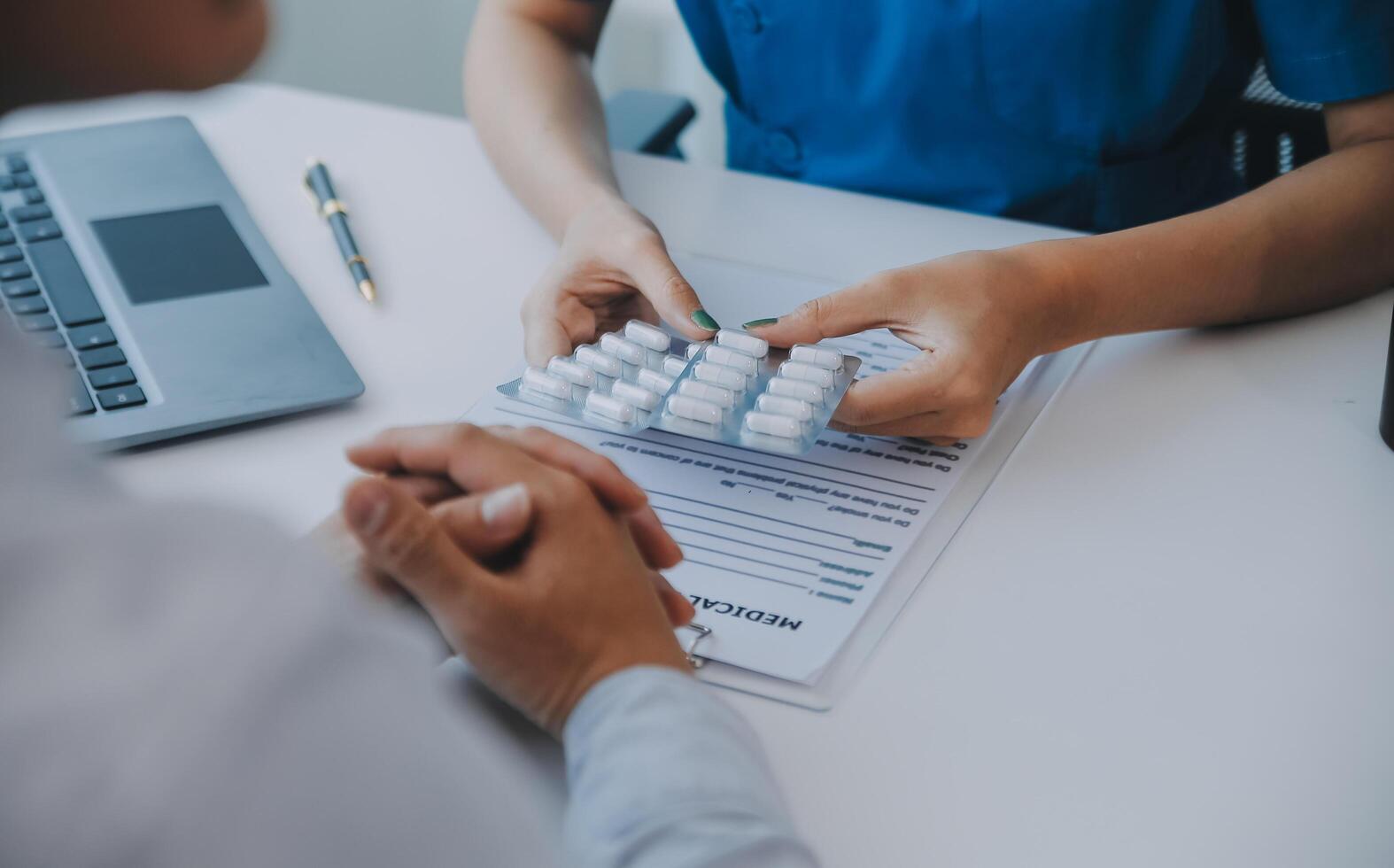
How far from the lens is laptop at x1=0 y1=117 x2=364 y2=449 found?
622 mm

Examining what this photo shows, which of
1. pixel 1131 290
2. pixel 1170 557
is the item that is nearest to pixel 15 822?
pixel 1170 557

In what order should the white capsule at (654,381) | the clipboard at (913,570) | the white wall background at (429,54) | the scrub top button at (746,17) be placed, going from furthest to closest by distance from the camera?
the white wall background at (429,54), the scrub top button at (746,17), the white capsule at (654,381), the clipboard at (913,570)

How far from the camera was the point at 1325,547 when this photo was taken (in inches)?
21.7

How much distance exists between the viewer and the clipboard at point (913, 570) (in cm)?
48

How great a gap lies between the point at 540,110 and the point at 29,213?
0.33 m

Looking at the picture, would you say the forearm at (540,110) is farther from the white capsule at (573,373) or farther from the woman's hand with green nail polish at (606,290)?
the white capsule at (573,373)

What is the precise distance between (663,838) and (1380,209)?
0.59m

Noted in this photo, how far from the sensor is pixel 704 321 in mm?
627

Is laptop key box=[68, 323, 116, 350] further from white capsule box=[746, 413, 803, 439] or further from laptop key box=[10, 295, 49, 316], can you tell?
white capsule box=[746, 413, 803, 439]

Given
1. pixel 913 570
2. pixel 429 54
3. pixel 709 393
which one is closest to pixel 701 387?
pixel 709 393

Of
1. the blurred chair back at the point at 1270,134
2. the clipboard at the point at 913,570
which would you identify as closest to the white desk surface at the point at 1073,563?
the clipboard at the point at 913,570

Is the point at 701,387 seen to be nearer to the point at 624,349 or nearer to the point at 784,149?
the point at 624,349

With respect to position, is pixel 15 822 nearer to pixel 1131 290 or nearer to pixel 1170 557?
pixel 1170 557

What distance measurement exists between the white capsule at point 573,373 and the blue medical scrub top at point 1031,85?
A: 38 centimetres
